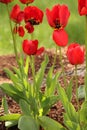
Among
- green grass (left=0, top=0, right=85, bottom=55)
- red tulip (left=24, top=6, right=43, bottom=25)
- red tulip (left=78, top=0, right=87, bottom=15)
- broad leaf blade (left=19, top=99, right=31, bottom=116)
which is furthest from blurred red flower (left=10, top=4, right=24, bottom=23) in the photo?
green grass (left=0, top=0, right=85, bottom=55)

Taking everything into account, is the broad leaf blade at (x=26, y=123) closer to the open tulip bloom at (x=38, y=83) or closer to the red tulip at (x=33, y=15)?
the open tulip bloom at (x=38, y=83)

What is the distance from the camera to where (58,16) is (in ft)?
10.5

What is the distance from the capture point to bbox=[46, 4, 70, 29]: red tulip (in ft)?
10.3

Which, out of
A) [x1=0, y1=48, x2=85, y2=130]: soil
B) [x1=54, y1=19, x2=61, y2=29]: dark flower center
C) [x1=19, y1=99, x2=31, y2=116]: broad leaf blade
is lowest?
[x1=0, y1=48, x2=85, y2=130]: soil

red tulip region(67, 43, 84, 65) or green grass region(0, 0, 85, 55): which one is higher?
red tulip region(67, 43, 84, 65)

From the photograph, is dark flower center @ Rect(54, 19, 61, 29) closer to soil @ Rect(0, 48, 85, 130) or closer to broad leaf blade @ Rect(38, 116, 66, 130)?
broad leaf blade @ Rect(38, 116, 66, 130)

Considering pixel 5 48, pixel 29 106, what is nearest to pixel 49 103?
pixel 29 106

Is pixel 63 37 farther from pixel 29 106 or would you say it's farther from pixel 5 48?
→ pixel 5 48

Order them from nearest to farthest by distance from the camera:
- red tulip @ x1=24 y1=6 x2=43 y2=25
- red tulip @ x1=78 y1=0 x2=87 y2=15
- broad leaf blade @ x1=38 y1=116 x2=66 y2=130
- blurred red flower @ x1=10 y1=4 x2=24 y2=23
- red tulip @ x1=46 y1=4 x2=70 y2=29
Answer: red tulip @ x1=78 y1=0 x2=87 y2=15 < red tulip @ x1=46 y1=4 x2=70 y2=29 < broad leaf blade @ x1=38 y1=116 x2=66 y2=130 < red tulip @ x1=24 y1=6 x2=43 y2=25 < blurred red flower @ x1=10 y1=4 x2=24 y2=23

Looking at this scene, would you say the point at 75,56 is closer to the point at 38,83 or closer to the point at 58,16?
the point at 58,16

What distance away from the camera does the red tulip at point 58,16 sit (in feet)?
10.3

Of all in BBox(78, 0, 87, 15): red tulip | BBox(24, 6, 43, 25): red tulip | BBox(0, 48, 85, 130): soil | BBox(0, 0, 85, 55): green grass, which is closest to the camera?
BBox(78, 0, 87, 15): red tulip

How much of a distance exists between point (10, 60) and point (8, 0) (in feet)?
10.1

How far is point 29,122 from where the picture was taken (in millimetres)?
3527
